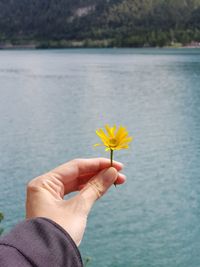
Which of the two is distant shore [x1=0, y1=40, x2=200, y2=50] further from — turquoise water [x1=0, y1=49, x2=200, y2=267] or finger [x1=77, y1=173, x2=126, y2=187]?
finger [x1=77, y1=173, x2=126, y2=187]

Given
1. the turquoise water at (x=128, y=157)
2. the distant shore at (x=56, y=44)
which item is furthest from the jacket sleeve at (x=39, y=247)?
the distant shore at (x=56, y=44)

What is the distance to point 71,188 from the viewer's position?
44.3 inches

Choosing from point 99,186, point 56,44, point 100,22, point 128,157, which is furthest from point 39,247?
point 100,22

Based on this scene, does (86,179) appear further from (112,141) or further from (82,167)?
(112,141)

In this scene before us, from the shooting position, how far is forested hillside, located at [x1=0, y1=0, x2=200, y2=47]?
124875 millimetres

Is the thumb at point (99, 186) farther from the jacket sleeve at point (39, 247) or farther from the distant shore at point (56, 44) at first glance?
the distant shore at point (56, 44)

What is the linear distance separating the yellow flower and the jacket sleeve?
0.51ft

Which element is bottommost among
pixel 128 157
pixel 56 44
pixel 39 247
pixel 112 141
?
pixel 56 44

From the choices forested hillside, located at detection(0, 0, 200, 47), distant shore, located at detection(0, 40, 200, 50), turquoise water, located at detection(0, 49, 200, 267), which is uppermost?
forested hillside, located at detection(0, 0, 200, 47)

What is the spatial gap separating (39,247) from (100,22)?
143449mm

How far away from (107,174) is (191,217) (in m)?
12.3

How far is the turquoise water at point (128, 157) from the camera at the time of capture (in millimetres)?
11438

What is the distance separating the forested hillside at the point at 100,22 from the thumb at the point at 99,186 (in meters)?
120

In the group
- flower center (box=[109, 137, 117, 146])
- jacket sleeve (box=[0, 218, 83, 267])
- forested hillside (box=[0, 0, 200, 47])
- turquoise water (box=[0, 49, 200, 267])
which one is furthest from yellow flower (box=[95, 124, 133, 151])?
forested hillside (box=[0, 0, 200, 47])
